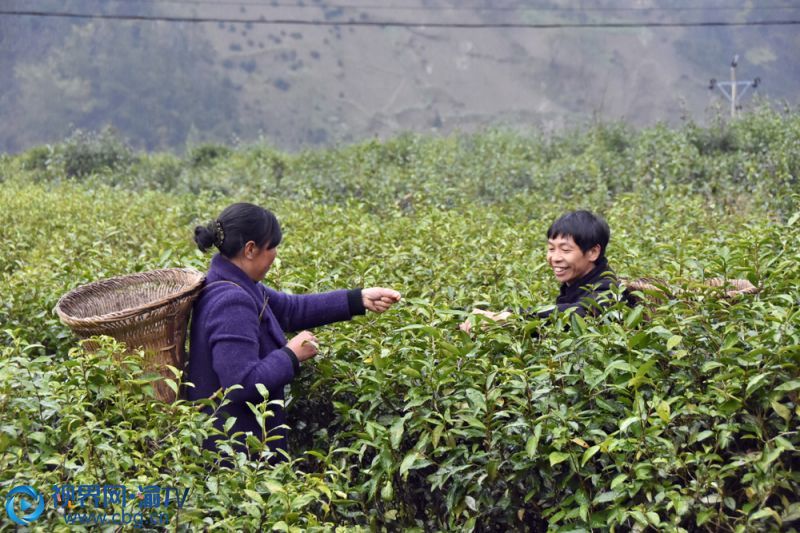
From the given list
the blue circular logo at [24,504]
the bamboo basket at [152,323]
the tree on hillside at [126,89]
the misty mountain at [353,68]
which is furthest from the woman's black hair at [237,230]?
the misty mountain at [353,68]

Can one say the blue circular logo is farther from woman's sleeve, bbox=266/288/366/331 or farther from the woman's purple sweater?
woman's sleeve, bbox=266/288/366/331

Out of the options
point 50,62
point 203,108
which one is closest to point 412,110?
point 203,108

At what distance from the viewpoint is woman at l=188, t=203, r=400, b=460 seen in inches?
120

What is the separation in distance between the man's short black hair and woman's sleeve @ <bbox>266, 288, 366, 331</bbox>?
95 centimetres

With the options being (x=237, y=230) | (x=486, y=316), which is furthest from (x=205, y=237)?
(x=486, y=316)

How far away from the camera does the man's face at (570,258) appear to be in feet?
12.6

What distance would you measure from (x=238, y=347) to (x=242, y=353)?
0.08 ft

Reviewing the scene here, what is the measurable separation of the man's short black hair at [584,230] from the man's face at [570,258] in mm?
17

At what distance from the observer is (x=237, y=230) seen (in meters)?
3.24

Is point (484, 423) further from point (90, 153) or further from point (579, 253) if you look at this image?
point (90, 153)

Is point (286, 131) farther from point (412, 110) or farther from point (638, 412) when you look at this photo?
point (638, 412)

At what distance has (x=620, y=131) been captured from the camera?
53.1ft

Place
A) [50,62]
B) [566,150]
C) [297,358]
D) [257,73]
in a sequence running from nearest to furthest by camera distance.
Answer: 1. [297,358]
2. [566,150]
3. [50,62]
4. [257,73]

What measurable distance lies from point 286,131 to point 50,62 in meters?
15.4
